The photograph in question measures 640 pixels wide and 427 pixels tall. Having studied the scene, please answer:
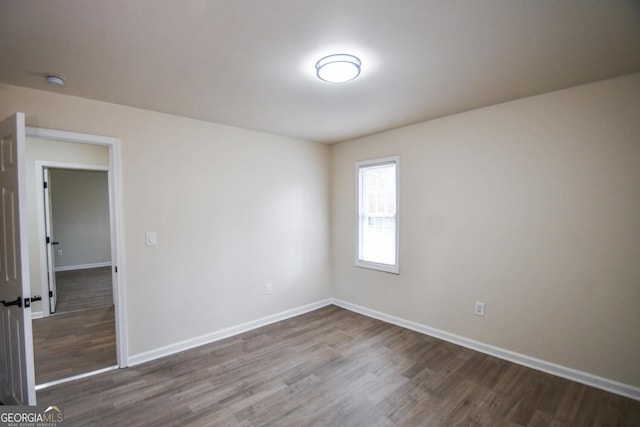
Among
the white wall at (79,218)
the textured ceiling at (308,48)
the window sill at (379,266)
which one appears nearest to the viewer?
the textured ceiling at (308,48)

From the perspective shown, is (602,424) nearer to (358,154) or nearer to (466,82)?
(466,82)

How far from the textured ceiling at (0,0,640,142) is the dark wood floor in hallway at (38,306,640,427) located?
2.51 meters

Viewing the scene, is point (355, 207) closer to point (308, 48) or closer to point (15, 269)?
point (308, 48)

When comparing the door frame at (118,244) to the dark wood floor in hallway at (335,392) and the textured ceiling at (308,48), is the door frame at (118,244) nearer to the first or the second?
the dark wood floor in hallway at (335,392)

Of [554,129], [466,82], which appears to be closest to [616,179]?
[554,129]

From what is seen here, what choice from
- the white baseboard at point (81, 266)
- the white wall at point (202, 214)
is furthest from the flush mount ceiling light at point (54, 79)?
the white baseboard at point (81, 266)

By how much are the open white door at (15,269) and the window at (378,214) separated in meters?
3.43

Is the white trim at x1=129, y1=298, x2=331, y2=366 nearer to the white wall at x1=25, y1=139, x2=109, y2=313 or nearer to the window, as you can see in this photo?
the window

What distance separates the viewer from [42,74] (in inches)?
84.2

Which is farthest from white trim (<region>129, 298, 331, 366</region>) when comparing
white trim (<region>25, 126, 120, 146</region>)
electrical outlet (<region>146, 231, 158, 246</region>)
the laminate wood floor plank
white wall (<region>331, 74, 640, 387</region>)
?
white trim (<region>25, 126, 120, 146</region>)

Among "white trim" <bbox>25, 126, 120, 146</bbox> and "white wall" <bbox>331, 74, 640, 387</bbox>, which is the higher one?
"white trim" <bbox>25, 126, 120, 146</bbox>

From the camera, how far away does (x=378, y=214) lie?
405cm

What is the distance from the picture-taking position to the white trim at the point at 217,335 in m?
2.93

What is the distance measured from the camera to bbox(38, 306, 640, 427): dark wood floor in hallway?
210 centimetres
